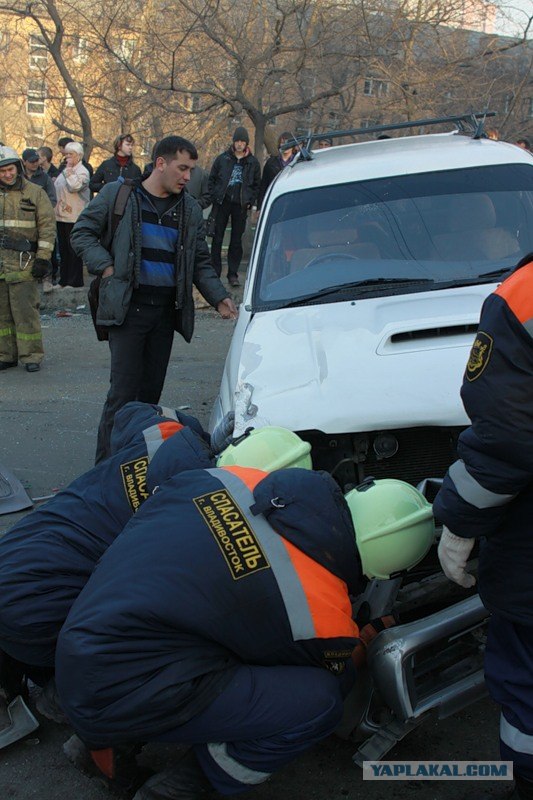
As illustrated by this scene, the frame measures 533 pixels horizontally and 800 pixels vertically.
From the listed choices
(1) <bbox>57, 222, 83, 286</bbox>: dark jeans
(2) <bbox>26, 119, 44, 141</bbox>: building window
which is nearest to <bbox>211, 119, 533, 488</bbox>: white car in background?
(1) <bbox>57, 222, 83, 286</bbox>: dark jeans

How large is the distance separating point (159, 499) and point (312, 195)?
8.61ft

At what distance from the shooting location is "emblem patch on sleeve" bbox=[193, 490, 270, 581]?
2344mm

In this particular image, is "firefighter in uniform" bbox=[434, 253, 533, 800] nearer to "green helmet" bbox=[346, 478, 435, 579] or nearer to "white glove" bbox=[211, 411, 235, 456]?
"green helmet" bbox=[346, 478, 435, 579]

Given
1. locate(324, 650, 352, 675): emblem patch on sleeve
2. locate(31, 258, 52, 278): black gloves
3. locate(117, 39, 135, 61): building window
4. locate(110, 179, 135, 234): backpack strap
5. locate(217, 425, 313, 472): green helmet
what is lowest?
locate(324, 650, 352, 675): emblem patch on sleeve

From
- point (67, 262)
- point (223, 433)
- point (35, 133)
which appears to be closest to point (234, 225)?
point (67, 262)

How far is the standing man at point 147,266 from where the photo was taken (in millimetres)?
5062

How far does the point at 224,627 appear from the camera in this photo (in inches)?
93.4

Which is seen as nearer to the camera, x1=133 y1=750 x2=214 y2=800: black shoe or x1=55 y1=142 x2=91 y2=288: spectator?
x1=133 y1=750 x2=214 y2=800: black shoe

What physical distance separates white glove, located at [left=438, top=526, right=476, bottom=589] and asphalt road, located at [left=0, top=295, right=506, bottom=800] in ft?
2.84

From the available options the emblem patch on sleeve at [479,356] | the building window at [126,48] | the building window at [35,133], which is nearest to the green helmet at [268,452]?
the emblem patch on sleeve at [479,356]

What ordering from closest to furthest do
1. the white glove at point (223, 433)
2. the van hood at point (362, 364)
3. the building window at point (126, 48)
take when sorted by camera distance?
the van hood at point (362, 364) → the white glove at point (223, 433) → the building window at point (126, 48)

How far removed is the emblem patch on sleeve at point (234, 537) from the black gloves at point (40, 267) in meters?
5.75

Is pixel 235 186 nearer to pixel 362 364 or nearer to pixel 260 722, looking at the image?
pixel 362 364

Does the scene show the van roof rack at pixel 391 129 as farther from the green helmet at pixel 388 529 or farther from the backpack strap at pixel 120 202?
the green helmet at pixel 388 529
